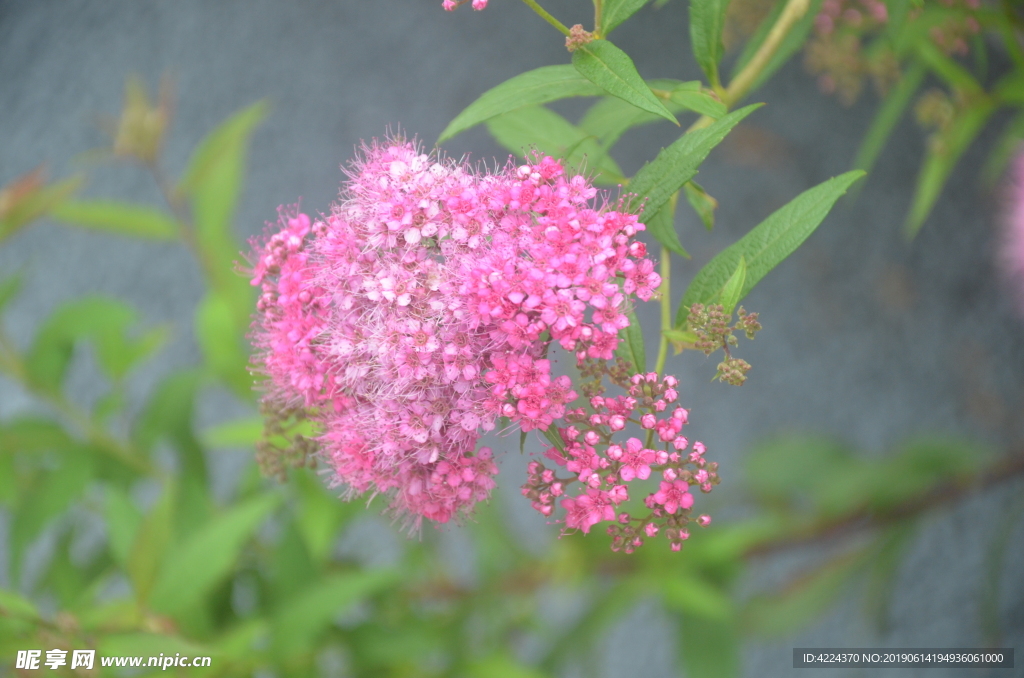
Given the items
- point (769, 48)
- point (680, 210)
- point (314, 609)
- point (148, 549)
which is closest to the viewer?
point (769, 48)

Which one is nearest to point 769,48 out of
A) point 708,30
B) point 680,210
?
point 708,30

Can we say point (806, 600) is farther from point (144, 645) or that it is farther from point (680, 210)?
point (144, 645)

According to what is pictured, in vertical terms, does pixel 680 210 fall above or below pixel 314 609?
above

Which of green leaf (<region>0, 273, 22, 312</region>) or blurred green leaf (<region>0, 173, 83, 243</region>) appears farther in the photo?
green leaf (<region>0, 273, 22, 312</region>)

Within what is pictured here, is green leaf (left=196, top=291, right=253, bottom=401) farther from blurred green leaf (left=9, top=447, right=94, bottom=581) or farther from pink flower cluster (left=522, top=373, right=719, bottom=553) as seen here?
pink flower cluster (left=522, top=373, right=719, bottom=553)

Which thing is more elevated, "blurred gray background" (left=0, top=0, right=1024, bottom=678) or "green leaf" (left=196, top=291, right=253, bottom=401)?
"blurred gray background" (left=0, top=0, right=1024, bottom=678)

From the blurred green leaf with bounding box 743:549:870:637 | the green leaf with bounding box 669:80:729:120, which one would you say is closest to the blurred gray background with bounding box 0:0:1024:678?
the blurred green leaf with bounding box 743:549:870:637

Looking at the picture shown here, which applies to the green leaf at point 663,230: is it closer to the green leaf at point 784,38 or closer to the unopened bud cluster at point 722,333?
the unopened bud cluster at point 722,333

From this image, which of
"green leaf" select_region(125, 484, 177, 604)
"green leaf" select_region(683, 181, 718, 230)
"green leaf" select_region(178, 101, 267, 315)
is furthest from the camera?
"green leaf" select_region(178, 101, 267, 315)
